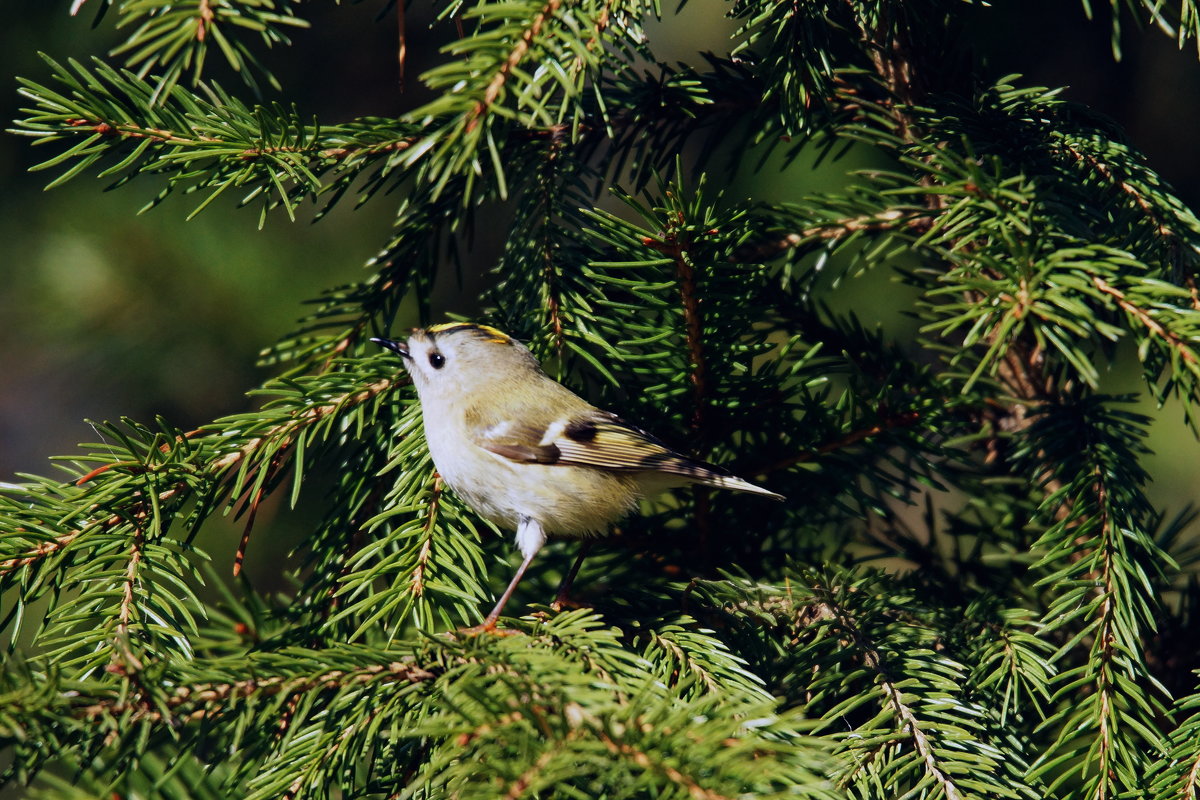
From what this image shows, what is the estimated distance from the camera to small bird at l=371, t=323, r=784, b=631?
113 centimetres

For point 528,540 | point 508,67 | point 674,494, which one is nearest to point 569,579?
point 528,540

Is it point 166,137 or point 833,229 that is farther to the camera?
point 833,229

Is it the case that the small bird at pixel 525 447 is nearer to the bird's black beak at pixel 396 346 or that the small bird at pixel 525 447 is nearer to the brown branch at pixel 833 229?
the bird's black beak at pixel 396 346

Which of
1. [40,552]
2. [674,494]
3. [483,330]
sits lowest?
[40,552]

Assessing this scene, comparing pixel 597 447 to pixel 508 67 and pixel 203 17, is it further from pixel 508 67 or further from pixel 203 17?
pixel 203 17

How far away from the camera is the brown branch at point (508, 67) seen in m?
0.76

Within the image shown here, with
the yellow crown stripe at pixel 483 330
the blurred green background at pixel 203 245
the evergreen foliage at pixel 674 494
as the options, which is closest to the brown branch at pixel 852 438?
the evergreen foliage at pixel 674 494

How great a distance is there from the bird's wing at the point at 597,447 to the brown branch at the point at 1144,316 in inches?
17.6

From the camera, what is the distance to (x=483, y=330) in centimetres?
124

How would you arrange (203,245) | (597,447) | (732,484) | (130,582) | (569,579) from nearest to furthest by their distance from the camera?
1. (130,582)
2. (732,484)
3. (569,579)
4. (597,447)
5. (203,245)

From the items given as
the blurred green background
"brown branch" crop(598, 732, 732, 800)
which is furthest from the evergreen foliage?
the blurred green background

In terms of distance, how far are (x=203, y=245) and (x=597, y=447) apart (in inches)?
44.3

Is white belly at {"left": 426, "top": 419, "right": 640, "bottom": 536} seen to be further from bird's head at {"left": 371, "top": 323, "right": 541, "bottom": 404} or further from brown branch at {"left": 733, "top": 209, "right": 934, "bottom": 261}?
brown branch at {"left": 733, "top": 209, "right": 934, "bottom": 261}

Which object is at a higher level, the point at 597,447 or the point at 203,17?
the point at 203,17
